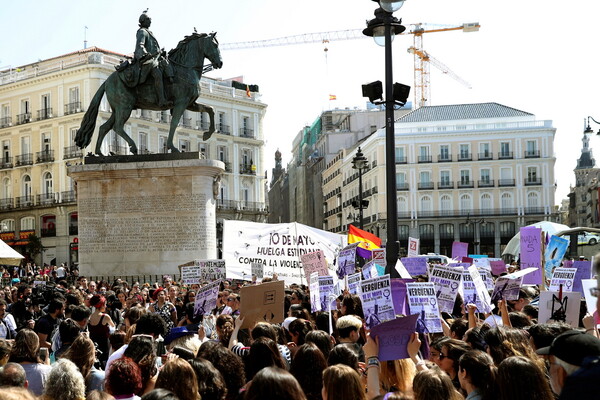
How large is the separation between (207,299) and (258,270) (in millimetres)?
8111

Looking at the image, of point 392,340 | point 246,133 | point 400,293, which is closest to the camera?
point 392,340

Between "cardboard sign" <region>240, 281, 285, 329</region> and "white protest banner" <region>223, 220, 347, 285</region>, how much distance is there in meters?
9.24

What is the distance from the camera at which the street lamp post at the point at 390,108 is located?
483 inches

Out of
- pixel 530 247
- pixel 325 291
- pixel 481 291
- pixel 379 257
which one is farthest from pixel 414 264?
pixel 481 291

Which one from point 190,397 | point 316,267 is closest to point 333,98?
point 316,267

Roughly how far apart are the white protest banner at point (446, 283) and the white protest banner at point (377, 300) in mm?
1872

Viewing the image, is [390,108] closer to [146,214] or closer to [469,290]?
[469,290]

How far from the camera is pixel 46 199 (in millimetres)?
67312

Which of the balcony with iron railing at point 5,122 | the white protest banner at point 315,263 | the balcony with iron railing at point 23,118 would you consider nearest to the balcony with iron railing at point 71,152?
the balcony with iron railing at point 23,118

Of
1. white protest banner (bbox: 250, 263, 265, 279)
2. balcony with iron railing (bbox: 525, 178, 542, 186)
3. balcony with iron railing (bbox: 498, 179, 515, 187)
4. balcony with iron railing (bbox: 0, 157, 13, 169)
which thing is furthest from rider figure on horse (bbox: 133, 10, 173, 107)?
balcony with iron railing (bbox: 525, 178, 542, 186)

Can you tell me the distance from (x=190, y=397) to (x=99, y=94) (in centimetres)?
1822

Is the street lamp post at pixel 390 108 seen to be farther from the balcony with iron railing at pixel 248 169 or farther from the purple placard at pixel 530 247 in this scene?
the balcony with iron railing at pixel 248 169

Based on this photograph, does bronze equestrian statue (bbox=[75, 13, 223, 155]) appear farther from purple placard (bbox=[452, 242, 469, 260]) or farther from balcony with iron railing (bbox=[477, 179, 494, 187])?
balcony with iron railing (bbox=[477, 179, 494, 187])

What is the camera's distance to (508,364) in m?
4.66
